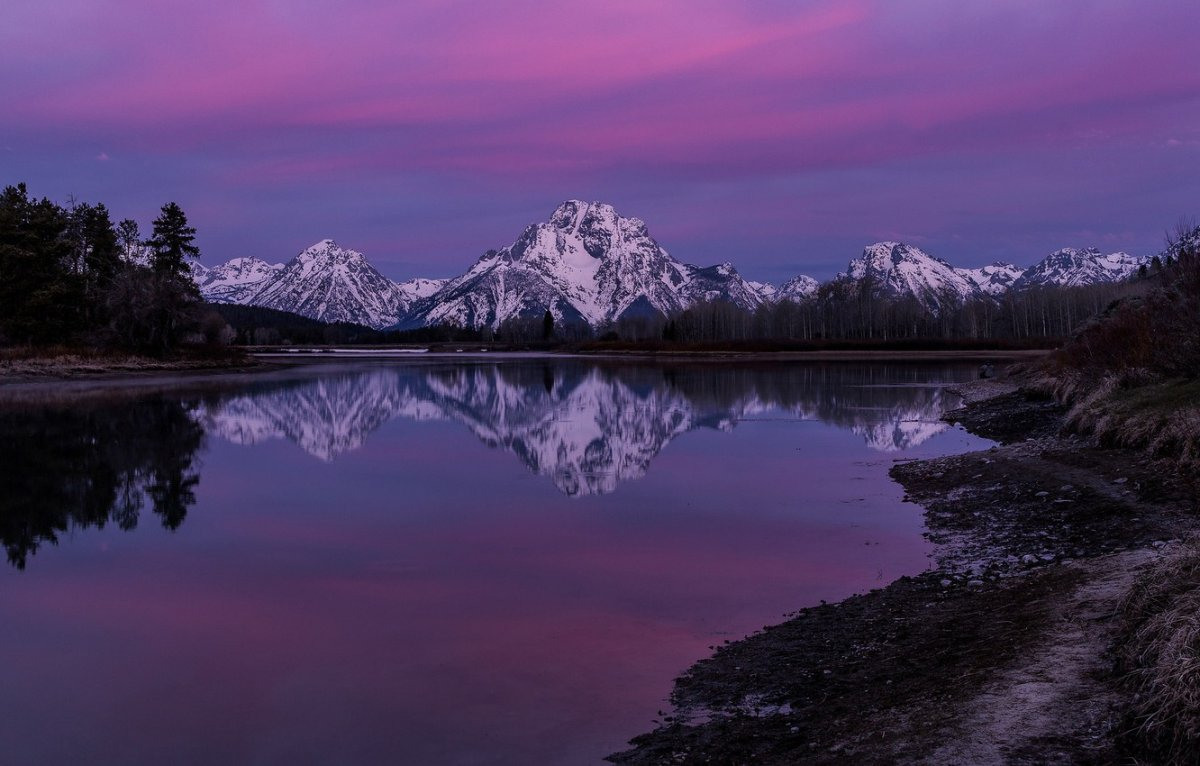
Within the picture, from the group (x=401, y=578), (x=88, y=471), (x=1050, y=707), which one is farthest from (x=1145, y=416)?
(x=88, y=471)

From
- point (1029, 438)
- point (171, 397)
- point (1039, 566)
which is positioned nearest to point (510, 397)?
point (171, 397)

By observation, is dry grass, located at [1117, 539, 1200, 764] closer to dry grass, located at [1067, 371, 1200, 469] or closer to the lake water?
the lake water

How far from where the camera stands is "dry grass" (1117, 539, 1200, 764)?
6.22 m

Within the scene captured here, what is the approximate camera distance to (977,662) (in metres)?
9.07

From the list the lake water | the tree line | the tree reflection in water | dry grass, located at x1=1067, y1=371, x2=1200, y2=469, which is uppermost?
the tree line

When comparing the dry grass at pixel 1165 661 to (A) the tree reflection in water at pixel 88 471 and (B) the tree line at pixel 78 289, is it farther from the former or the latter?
(B) the tree line at pixel 78 289

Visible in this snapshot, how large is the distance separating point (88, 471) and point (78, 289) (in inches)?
2698

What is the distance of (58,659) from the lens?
10.9 metres

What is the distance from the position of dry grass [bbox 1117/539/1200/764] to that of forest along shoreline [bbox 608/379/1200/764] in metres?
0.02

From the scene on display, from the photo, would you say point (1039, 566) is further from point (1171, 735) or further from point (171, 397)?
point (171, 397)

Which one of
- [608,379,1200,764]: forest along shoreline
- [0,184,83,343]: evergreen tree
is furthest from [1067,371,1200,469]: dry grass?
[0,184,83,343]: evergreen tree

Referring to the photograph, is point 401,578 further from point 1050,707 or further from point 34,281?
point 34,281

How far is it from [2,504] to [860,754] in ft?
68.1

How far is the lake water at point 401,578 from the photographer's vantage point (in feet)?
29.9
